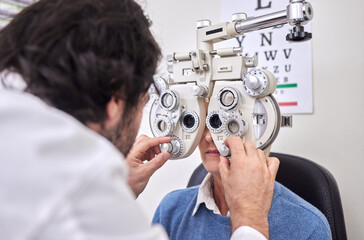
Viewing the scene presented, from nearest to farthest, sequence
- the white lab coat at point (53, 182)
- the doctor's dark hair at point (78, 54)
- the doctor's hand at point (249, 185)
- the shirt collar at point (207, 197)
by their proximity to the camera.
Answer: the white lab coat at point (53, 182), the doctor's dark hair at point (78, 54), the doctor's hand at point (249, 185), the shirt collar at point (207, 197)

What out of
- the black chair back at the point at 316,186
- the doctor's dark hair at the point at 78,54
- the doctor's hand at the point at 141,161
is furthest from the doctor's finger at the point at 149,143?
the black chair back at the point at 316,186

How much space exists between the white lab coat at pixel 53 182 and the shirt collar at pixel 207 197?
66cm

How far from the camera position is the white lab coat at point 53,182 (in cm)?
37

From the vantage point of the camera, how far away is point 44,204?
0.36m

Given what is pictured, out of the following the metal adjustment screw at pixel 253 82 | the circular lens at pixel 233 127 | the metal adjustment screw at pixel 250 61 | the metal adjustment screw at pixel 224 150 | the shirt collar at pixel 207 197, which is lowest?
the shirt collar at pixel 207 197

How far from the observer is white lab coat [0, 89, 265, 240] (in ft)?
1.20

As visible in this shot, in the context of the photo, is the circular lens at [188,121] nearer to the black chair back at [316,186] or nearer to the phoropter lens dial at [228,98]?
the phoropter lens dial at [228,98]

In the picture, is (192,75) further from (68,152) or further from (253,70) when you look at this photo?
(68,152)

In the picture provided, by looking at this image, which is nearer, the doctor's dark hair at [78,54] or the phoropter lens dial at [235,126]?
the doctor's dark hair at [78,54]

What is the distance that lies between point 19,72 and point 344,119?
107 cm

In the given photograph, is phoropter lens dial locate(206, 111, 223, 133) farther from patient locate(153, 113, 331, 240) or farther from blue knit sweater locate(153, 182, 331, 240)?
blue knit sweater locate(153, 182, 331, 240)

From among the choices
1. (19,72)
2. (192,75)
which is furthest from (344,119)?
(19,72)

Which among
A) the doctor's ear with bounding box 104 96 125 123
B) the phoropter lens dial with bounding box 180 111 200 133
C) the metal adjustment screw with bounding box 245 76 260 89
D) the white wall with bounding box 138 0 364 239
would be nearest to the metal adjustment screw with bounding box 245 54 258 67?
the metal adjustment screw with bounding box 245 76 260 89

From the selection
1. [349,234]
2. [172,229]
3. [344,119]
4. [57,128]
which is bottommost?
[349,234]
